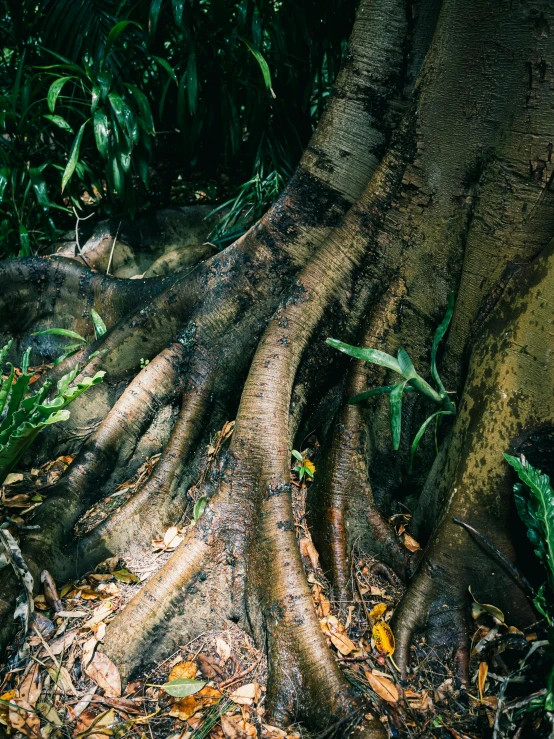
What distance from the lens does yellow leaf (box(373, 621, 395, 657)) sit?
2.00 metres

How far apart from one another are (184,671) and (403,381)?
1189 mm

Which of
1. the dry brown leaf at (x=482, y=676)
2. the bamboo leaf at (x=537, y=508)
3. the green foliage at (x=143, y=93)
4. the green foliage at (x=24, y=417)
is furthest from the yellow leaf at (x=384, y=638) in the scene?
the green foliage at (x=143, y=93)

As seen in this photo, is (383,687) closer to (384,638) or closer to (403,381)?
(384,638)

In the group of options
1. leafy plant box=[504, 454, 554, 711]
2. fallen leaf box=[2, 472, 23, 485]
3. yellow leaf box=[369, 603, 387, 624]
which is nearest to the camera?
leafy plant box=[504, 454, 554, 711]

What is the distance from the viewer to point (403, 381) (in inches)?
76.6

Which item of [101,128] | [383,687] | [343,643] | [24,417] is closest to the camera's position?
[383,687]

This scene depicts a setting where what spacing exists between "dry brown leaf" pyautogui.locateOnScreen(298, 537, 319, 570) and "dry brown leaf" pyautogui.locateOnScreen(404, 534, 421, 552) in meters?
0.34

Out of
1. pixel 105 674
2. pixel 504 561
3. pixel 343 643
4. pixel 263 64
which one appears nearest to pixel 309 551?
pixel 343 643

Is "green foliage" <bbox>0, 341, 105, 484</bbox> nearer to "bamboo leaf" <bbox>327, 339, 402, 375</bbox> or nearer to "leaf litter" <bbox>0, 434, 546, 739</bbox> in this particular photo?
"leaf litter" <bbox>0, 434, 546, 739</bbox>

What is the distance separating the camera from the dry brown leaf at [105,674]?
1949mm

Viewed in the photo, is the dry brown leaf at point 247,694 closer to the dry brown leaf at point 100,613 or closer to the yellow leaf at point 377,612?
the yellow leaf at point 377,612

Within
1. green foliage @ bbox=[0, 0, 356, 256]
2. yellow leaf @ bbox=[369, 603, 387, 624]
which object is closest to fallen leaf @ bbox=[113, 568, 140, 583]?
yellow leaf @ bbox=[369, 603, 387, 624]

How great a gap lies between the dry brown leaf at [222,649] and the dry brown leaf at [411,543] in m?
0.74

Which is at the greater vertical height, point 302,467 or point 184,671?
point 302,467
